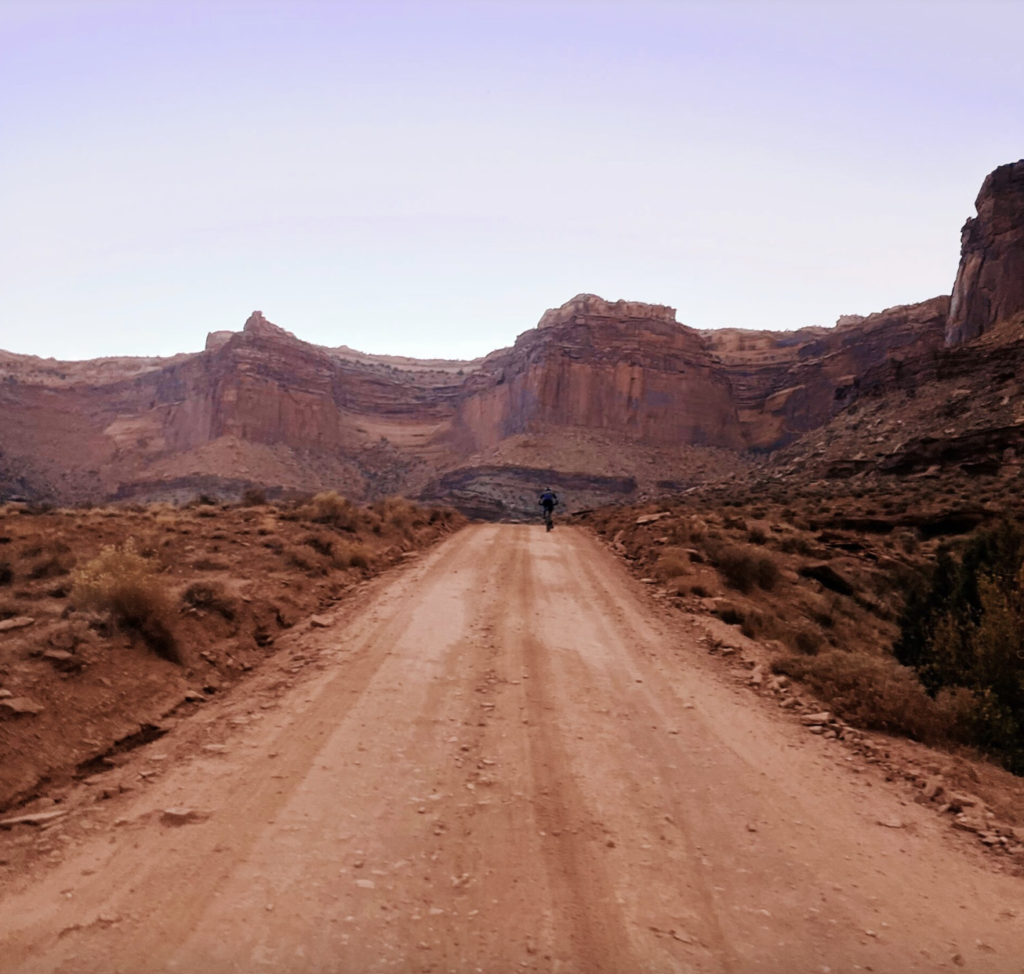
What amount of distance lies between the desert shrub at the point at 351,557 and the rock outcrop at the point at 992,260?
5687 cm

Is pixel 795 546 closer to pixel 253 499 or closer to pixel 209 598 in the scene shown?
pixel 209 598

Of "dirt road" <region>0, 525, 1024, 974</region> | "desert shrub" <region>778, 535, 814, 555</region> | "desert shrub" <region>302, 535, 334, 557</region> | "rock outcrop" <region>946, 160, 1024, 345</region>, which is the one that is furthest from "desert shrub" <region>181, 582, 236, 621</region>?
"rock outcrop" <region>946, 160, 1024, 345</region>

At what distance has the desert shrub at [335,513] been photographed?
19.1 metres

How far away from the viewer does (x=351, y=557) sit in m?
15.2

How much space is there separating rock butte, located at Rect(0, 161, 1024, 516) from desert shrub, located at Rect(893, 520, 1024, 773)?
67.4 m

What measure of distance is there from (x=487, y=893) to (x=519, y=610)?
7.93 meters

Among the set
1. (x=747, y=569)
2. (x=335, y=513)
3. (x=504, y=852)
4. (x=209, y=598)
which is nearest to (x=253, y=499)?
(x=335, y=513)

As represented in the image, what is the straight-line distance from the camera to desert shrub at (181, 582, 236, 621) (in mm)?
9781

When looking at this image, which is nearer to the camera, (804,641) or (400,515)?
(804,641)

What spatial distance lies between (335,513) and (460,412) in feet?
325

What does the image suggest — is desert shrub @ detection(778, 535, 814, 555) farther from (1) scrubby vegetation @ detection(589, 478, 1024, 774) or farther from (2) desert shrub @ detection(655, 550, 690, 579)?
(2) desert shrub @ detection(655, 550, 690, 579)

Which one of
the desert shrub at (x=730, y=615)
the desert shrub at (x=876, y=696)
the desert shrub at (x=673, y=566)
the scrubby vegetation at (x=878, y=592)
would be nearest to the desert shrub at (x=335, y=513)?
the scrubby vegetation at (x=878, y=592)

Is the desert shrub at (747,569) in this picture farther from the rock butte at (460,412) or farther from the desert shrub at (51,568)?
the rock butte at (460,412)

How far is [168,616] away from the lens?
8.53 m
